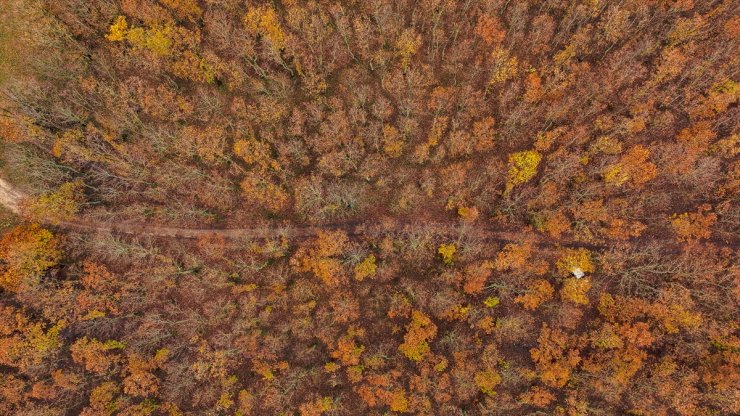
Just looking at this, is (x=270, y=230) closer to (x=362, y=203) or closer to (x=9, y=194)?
(x=362, y=203)

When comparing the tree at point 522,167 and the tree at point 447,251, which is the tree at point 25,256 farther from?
the tree at point 522,167

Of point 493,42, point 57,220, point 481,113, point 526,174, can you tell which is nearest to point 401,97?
point 481,113

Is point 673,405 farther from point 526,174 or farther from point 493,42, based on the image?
Result: point 493,42

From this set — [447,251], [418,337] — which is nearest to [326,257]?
[418,337]

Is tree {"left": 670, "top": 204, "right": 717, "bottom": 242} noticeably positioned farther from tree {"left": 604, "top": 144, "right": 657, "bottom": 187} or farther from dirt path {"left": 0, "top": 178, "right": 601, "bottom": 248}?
dirt path {"left": 0, "top": 178, "right": 601, "bottom": 248}

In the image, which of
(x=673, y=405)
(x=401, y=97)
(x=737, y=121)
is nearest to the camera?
(x=673, y=405)

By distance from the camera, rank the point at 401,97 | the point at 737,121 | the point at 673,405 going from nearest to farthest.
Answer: the point at 673,405 → the point at 737,121 → the point at 401,97
